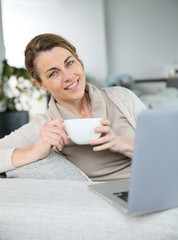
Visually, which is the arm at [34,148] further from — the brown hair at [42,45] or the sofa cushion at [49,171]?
the brown hair at [42,45]

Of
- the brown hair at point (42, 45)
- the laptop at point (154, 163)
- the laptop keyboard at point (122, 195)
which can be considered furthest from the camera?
the brown hair at point (42, 45)

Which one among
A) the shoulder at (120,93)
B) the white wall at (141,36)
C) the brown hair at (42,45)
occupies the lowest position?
the white wall at (141,36)

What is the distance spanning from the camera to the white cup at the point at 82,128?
2.74 ft

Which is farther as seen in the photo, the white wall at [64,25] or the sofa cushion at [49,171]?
the white wall at [64,25]

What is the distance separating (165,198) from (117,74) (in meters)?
6.07

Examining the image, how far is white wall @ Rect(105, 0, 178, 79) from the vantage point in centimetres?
677

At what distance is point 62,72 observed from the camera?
1.13 metres

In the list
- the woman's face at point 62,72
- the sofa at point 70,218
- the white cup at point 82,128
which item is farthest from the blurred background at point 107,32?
the sofa at point 70,218

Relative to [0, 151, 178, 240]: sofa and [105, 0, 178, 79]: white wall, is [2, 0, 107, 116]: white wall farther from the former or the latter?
[0, 151, 178, 240]: sofa

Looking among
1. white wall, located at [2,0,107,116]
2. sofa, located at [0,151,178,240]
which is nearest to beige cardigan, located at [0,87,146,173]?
sofa, located at [0,151,178,240]

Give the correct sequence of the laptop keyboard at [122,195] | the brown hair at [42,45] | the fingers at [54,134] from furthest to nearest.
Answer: the brown hair at [42,45] → the fingers at [54,134] → the laptop keyboard at [122,195]

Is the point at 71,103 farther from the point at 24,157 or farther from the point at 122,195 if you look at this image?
the point at 122,195

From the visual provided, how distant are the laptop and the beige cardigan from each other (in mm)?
577

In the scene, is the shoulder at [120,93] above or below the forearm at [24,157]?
above
